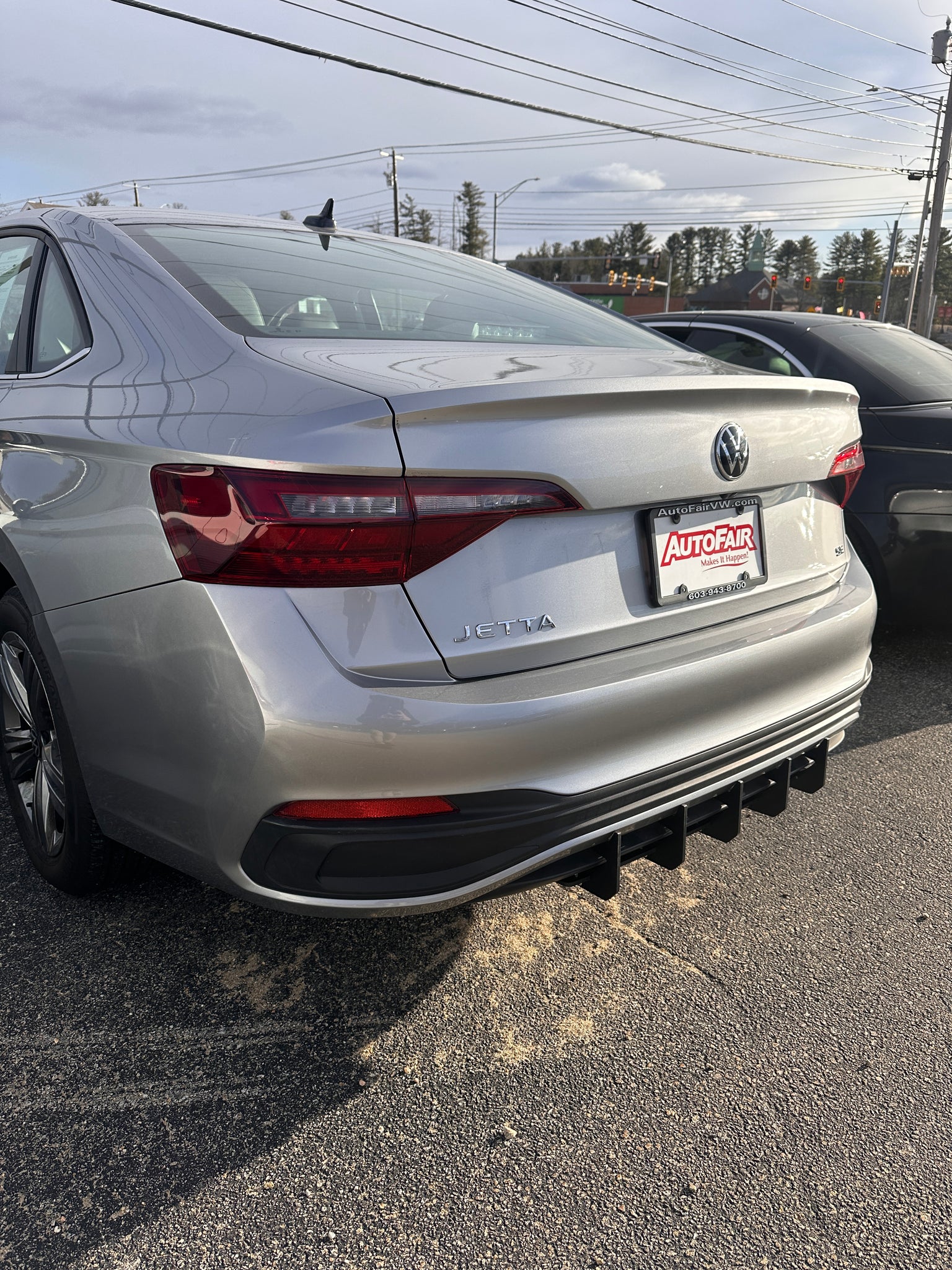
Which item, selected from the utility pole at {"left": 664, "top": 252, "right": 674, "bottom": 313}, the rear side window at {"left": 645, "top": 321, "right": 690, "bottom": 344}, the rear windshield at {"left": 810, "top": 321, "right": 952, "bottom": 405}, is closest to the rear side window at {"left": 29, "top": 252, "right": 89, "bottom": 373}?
the rear windshield at {"left": 810, "top": 321, "right": 952, "bottom": 405}

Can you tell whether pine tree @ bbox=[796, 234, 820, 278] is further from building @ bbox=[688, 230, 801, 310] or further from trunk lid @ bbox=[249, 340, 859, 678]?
trunk lid @ bbox=[249, 340, 859, 678]

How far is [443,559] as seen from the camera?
1.65m

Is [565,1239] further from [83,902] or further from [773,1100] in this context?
[83,902]

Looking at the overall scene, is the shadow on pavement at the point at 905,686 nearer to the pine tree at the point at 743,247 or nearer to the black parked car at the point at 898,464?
the black parked car at the point at 898,464

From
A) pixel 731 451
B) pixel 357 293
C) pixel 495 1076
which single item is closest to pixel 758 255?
pixel 357 293

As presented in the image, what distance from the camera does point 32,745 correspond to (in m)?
2.57

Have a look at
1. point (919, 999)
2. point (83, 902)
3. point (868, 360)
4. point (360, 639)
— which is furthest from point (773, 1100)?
point (868, 360)

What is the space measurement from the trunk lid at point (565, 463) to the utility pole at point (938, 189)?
2961 cm

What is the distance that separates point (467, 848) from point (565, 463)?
0.69m

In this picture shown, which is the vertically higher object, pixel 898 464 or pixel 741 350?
pixel 741 350

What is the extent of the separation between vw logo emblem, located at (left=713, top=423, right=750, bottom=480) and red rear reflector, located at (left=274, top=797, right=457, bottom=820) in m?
0.90

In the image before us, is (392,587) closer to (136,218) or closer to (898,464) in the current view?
(136,218)

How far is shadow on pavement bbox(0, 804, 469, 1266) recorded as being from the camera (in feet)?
5.60

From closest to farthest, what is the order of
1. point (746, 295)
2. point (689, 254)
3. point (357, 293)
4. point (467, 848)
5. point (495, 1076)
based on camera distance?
point (467, 848), point (495, 1076), point (357, 293), point (746, 295), point (689, 254)
